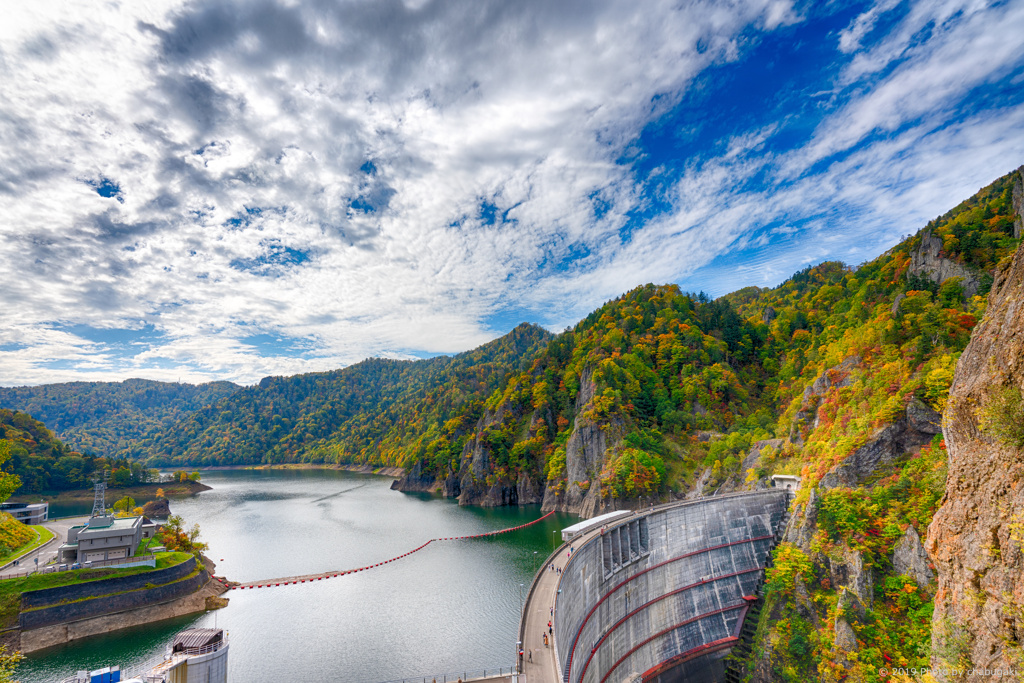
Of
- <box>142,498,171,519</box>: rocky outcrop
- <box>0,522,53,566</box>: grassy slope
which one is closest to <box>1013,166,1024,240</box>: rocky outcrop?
<box>0,522,53,566</box>: grassy slope

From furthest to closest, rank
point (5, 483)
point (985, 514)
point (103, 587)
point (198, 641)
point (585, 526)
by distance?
point (5, 483), point (585, 526), point (103, 587), point (198, 641), point (985, 514)

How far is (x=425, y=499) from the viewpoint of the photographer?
109812 mm

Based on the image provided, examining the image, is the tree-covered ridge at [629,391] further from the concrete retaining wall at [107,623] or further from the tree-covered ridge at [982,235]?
the concrete retaining wall at [107,623]

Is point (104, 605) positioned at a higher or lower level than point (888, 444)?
lower

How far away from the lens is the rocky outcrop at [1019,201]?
137ft

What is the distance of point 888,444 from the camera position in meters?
37.0

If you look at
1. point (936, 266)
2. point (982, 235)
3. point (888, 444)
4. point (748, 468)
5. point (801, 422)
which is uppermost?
point (982, 235)

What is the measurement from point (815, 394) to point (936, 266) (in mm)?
21043

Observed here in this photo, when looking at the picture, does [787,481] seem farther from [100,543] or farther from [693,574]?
[100,543]

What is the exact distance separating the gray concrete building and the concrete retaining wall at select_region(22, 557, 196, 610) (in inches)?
151

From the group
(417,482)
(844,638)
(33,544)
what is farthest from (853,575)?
(417,482)

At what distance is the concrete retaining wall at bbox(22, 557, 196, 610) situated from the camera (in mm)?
36594

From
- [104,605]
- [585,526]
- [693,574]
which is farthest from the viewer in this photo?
[693,574]

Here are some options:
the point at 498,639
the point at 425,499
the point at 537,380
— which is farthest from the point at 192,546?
the point at 537,380
